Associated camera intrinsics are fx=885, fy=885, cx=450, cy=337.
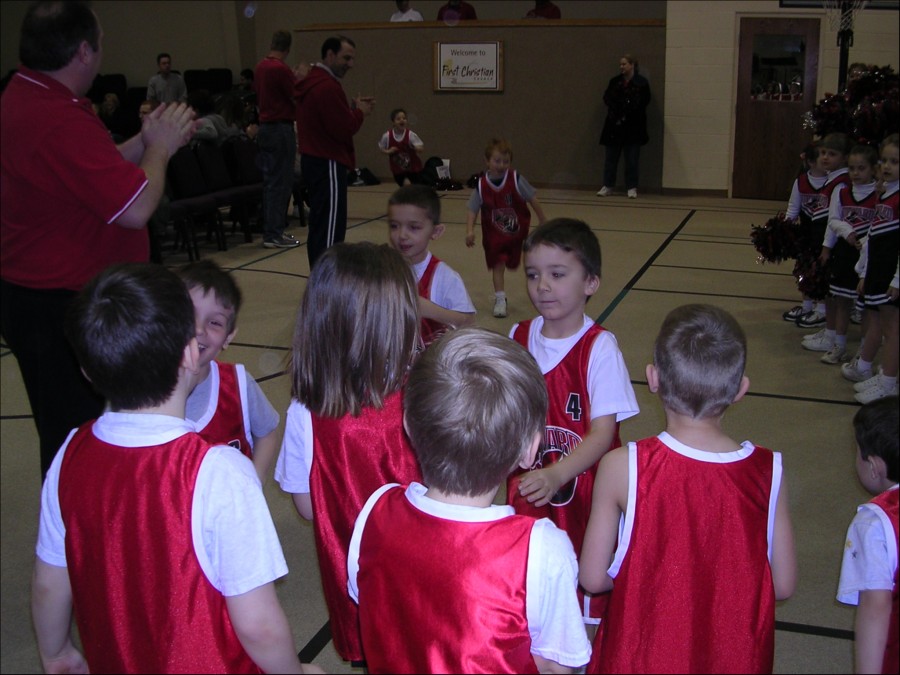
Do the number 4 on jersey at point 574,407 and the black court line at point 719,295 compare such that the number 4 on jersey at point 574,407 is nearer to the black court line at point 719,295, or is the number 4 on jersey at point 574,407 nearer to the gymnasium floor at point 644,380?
the gymnasium floor at point 644,380

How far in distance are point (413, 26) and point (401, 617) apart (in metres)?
11.6

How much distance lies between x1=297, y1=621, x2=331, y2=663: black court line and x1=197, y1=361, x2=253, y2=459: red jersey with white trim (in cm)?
60

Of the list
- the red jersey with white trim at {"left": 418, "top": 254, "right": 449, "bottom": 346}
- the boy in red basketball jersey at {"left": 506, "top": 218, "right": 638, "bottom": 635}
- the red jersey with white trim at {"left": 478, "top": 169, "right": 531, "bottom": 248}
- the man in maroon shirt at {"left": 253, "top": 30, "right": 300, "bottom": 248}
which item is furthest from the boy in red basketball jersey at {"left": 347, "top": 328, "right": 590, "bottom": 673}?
the man in maroon shirt at {"left": 253, "top": 30, "right": 300, "bottom": 248}

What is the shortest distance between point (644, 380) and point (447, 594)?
343cm

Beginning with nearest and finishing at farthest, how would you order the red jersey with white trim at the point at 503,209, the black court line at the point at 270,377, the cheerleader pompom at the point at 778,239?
the black court line at the point at 270,377
the cheerleader pompom at the point at 778,239
the red jersey with white trim at the point at 503,209

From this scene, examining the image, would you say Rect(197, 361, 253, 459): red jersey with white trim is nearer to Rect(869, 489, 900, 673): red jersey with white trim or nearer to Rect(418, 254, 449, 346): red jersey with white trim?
Rect(418, 254, 449, 346): red jersey with white trim

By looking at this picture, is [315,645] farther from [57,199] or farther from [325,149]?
[325,149]

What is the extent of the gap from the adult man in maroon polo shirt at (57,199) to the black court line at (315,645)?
871 millimetres

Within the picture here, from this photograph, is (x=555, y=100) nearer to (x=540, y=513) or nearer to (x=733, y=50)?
(x=733, y=50)

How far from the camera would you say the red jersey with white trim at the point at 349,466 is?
1.82 m

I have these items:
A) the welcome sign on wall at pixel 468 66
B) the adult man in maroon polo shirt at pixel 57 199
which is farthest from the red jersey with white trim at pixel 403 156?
the adult man in maroon polo shirt at pixel 57 199

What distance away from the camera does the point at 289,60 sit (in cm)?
1345

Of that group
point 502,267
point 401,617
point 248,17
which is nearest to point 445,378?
point 401,617

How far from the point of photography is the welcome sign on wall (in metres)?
11.7
